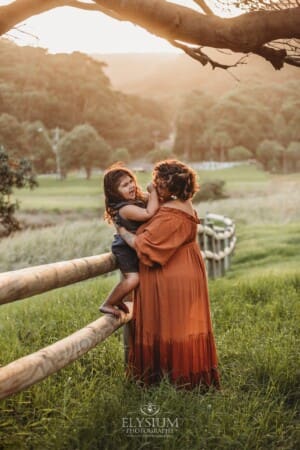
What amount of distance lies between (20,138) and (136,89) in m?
17.6

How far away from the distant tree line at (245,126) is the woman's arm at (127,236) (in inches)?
1050

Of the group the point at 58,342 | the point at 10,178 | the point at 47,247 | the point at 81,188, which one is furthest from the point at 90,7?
the point at 81,188

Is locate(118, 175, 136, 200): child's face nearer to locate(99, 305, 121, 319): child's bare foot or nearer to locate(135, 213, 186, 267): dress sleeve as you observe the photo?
locate(135, 213, 186, 267): dress sleeve

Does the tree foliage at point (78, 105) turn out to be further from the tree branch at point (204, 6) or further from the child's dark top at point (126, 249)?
the child's dark top at point (126, 249)

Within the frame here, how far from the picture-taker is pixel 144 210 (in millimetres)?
3736

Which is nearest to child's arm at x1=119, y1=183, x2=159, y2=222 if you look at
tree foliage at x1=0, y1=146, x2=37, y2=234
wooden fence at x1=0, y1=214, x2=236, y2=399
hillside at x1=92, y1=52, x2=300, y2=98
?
wooden fence at x1=0, y1=214, x2=236, y2=399

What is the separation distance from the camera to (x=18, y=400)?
3379mm

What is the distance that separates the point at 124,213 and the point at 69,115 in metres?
34.5

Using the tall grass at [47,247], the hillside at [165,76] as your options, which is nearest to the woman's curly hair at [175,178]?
the tall grass at [47,247]

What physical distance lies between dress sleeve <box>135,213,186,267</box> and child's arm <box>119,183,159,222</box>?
5cm

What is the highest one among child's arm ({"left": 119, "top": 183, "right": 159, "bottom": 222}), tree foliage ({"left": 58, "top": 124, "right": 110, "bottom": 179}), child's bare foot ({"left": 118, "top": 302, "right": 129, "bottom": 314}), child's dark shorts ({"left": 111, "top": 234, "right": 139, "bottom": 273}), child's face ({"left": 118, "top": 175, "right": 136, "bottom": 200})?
tree foliage ({"left": 58, "top": 124, "right": 110, "bottom": 179})

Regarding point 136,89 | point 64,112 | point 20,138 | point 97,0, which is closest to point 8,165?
point 97,0

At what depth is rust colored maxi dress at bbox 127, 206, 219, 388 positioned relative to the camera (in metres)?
3.65

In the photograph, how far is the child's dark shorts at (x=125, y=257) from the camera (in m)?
3.80
